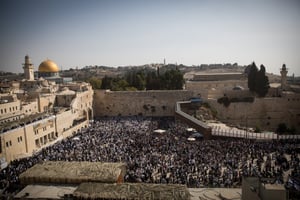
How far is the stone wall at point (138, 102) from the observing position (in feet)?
109

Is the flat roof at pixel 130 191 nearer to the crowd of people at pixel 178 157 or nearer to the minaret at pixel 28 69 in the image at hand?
the crowd of people at pixel 178 157

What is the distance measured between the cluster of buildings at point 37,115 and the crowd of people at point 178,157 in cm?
191

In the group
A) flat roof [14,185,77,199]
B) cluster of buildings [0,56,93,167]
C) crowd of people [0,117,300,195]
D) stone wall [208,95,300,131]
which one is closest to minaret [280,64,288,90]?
stone wall [208,95,300,131]

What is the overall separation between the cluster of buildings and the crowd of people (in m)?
1.91

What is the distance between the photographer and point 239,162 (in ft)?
48.0

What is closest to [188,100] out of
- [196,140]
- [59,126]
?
[196,140]

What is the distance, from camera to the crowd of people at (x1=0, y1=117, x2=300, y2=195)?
13.2 metres

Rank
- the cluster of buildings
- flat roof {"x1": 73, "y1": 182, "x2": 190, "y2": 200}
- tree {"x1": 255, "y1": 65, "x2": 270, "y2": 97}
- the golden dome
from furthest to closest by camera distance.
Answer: the golden dome
tree {"x1": 255, "y1": 65, "x2": 270, "y2": 97}
the cluster of buildings
flat roof {"x1": 73, "y1": 182, "x2": 190, "y2": 200}

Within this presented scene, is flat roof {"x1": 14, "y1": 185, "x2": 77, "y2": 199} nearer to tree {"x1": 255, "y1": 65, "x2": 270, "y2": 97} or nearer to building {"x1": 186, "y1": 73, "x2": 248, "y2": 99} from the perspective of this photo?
building {"x1": 186, "y1": 73, "x2": 248, "y2": 99}

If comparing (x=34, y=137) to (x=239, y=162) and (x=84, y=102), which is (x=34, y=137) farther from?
(x=239, y=162)

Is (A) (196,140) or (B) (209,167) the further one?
(A) (196,140)

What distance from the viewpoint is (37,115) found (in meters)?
22.9

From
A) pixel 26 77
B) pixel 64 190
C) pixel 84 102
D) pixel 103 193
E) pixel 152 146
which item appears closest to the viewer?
pixel 103 193

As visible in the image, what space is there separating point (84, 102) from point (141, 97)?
6970mm
